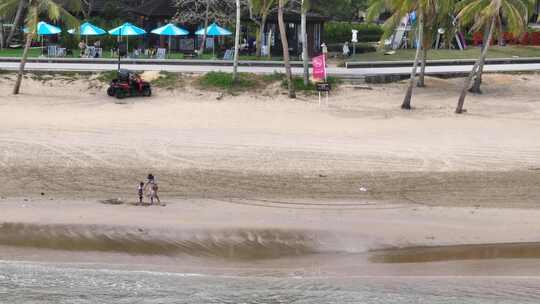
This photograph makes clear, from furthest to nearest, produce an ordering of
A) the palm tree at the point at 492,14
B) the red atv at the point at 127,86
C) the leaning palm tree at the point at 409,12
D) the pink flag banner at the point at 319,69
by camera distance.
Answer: the pink flag banner at the point at 319,69 → the red atv at the point at 127,86 → the leaning palm tree at the point at 409,12 → the palm tree at the point at 492,14

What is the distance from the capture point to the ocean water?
1525cm

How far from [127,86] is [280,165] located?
36.2ft

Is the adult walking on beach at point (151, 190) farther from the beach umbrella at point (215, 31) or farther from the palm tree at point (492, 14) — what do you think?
the beach umbrella at point (215, 31)

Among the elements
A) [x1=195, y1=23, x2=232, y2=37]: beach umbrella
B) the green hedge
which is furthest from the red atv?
the green hedge

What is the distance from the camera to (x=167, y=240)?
691 inches

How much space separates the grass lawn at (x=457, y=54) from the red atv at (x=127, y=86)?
14.2 metres

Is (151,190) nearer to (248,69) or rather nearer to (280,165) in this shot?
(280,165)

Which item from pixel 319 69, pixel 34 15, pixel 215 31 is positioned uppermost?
pixel 34 15

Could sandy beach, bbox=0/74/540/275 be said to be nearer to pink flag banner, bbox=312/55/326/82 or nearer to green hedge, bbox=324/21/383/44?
pink flag banner, bbox=312/55/326/82

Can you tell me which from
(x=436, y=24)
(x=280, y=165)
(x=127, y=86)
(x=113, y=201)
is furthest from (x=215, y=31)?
(x=113, y=201)

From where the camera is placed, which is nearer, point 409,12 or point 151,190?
point 151,190

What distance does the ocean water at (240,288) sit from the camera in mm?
15250

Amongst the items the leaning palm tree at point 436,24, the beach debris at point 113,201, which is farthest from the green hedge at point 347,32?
the beach debris at point 113,201

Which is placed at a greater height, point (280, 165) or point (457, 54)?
point (457, 54)
